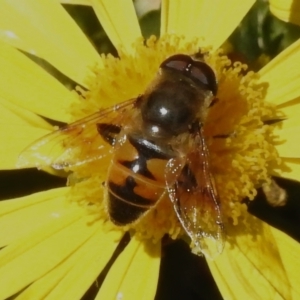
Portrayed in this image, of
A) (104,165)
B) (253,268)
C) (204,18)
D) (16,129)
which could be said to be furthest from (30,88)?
(253,268)

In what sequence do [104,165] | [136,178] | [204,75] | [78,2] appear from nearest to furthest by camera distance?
[136,178] → [204,75] → [104,165] → [78,2]

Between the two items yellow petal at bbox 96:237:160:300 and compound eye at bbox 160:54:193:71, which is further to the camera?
yellow petal at bbox 96:237:160:300

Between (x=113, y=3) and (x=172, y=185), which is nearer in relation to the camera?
(x=172, y=185)

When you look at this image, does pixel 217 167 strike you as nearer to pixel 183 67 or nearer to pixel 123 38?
pixel 183 67

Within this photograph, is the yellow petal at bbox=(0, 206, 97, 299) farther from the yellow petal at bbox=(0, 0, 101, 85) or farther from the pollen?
the yellow petal at bbox=(0, 0, 101, 85)

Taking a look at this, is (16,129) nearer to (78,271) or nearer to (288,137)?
(78,271)

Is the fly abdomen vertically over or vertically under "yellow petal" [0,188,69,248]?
over

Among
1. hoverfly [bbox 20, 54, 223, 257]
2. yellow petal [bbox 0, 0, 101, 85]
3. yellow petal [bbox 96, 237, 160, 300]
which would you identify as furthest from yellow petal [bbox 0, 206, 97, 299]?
yellow petal [bbox 0, 0, 101, 85]

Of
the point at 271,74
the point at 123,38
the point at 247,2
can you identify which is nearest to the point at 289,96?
the point at 271,74
